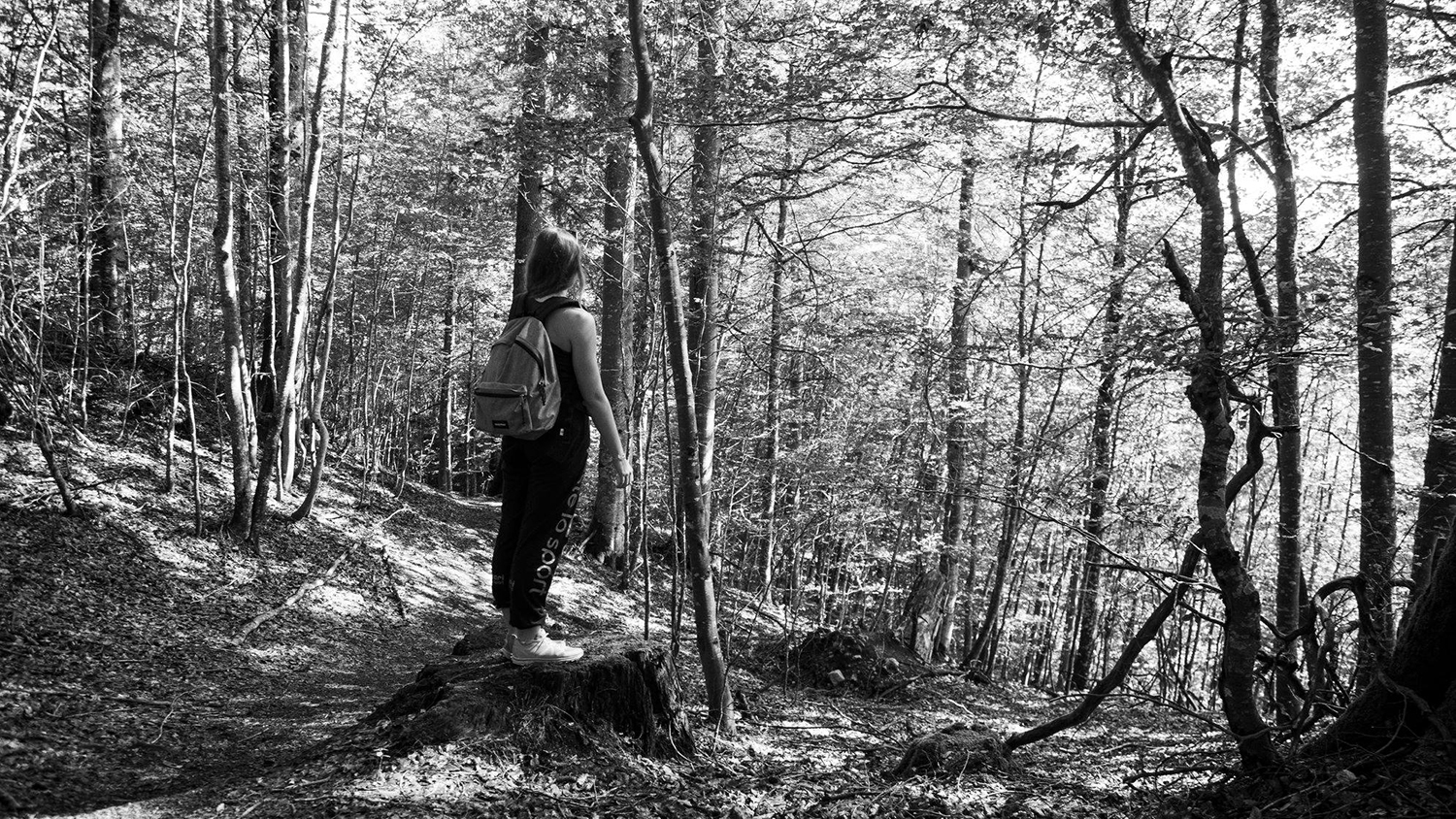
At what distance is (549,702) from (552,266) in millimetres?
1983

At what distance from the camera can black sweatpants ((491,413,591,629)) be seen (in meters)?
3.45

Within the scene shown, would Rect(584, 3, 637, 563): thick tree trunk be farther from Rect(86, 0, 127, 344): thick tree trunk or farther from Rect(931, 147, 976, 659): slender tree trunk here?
Rect(86, 0, 127, 344): thick tree trunk

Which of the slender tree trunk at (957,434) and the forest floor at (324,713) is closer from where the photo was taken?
the forest floor at (324,713)

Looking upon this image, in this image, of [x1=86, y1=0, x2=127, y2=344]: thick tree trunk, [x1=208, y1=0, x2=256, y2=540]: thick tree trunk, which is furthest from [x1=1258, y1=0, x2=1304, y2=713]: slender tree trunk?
[x1=86, y1=0, x2=127, y2=344]: thick tree trunk

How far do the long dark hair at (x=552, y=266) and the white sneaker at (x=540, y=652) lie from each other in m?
1.60

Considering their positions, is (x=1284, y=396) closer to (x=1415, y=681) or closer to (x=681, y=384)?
(x=1415, y=681)

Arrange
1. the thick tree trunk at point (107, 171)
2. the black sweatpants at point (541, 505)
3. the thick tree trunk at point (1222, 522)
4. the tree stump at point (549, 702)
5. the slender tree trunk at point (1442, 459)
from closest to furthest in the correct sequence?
the thick tree trunk at point (1222, 522) < the tree stump at point (549, 702) < the black sweatpants at point (541, 505) < the slender tree trunk at point (1442, 459) < the thick tree trunk at point (107, 171)

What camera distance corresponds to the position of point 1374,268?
17.3 ft

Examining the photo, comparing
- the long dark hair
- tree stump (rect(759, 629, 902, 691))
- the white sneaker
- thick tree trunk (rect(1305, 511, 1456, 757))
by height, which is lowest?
tree stump (rect(759, 629, 902, 691))

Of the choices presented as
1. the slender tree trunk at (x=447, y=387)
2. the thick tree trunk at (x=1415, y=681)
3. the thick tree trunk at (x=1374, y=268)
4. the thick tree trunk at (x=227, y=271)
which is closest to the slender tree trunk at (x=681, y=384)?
the thick tree trunk at (x=1415, y=681)

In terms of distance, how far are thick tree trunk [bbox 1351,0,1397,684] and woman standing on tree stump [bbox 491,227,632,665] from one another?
15.5ft

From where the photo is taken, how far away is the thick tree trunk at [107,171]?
8.12 m

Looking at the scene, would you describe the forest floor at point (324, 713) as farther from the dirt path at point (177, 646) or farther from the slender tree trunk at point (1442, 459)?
the slender tree trunk at point (1442, 459)

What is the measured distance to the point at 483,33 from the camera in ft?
36.9
